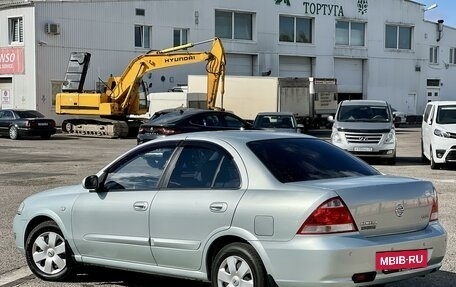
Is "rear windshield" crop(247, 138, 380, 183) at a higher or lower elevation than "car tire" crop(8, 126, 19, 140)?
higher

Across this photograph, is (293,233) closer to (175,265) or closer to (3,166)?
(175,265)

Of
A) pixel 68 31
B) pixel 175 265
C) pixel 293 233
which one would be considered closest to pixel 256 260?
pixel 293 233

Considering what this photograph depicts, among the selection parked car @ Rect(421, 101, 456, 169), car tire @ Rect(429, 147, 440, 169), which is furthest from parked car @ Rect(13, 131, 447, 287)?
car tire @ Rect(429, 147, 440, 169)

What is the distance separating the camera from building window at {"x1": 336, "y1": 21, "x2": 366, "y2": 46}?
5262 cm

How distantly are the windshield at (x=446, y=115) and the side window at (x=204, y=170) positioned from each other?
1369 centimetres

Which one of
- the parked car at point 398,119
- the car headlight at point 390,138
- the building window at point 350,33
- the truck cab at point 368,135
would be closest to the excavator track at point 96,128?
the parked car at point 398,119

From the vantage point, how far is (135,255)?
646cm

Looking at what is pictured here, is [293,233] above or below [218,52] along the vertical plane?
below

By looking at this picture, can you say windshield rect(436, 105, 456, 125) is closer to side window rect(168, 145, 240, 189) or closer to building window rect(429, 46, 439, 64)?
side window rect(168, 145, 240, 189)

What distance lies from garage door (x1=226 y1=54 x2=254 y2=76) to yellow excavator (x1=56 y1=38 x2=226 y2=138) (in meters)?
12.1

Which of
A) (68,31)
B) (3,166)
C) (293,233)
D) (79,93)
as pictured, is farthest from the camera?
(68,31)

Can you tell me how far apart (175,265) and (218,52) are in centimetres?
2762

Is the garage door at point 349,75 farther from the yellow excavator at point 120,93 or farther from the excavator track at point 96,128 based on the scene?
the excavator track at point 96,128

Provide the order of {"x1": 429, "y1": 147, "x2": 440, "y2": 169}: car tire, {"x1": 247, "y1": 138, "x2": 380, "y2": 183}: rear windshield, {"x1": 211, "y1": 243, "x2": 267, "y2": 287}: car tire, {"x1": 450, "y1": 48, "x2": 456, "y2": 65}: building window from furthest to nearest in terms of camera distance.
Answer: {"x1": 450, "y1": 48, "x2": 456, "y2": 65}: building window < {"x1": 429, "y1": 147, "x2": 440, "y2": 169}: car tire < {"x1": 247, "y1": 138, "x2": 380, "y2": 183}: rear windshield < {"x1": 211, "y1": 243, "x2": 267, "y2": 287}: car tire
